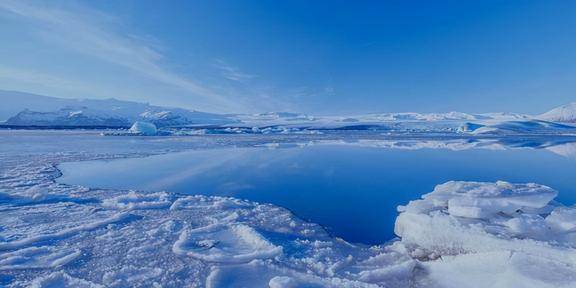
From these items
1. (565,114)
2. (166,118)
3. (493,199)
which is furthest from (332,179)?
(565,114)

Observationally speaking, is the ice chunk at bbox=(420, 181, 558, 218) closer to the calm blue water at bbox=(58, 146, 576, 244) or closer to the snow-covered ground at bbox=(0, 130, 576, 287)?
the snow-covered ground at bbox=(0, 130, 576, 287)

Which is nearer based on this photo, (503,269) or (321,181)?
(503,269)

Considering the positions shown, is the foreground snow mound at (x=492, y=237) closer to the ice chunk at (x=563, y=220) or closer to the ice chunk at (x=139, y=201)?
the ice chunk at (x=563, y=220)

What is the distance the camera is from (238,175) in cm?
641

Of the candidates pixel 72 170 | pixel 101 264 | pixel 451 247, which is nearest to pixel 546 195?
pixel 451 247

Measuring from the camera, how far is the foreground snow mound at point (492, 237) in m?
1.98

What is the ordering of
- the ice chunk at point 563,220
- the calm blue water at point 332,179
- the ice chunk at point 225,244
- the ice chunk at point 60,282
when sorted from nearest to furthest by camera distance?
the ice chunk at point 60,282, the ice chunk at point 563,220, the ice chunk at point 225,244, the calm blue water at point 332,179

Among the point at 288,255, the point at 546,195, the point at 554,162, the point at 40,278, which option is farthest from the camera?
the point at 554,162

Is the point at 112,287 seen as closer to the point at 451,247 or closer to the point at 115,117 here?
the point at 451,247

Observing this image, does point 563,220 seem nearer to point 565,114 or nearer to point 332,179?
point 332,179

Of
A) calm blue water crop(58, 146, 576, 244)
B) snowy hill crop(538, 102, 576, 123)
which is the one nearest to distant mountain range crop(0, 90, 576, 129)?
snowy hill crop(538, 102, 576, 123)

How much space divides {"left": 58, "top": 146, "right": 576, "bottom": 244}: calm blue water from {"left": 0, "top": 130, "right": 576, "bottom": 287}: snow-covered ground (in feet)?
1.65

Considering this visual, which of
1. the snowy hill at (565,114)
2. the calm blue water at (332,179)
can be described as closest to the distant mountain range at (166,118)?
the snowy hill at (565,114)

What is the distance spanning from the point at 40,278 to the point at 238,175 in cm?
426
